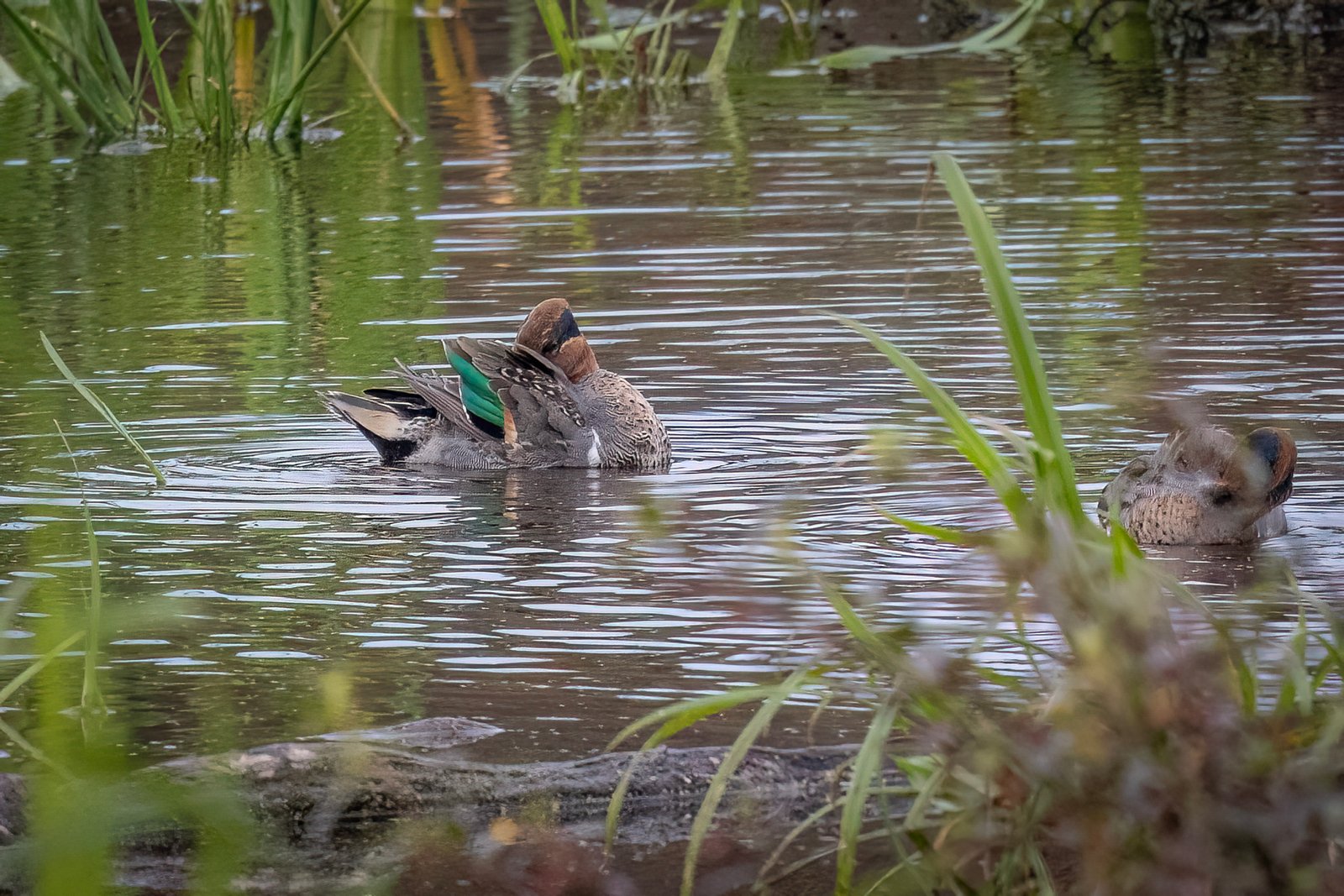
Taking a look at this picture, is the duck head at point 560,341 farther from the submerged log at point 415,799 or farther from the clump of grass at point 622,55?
the clump of grass at point 622,55

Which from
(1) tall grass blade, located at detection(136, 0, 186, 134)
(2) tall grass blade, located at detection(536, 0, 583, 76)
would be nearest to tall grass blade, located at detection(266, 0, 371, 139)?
(1) tall grass blade, located at detection(136, 0, 186, 134)

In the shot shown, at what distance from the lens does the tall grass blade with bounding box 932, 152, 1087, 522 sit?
10.4 ft

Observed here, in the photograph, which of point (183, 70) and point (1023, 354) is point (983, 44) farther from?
point (183, 70)

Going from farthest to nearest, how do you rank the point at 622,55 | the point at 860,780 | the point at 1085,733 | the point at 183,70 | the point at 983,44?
1. the point at 622,55
2. the point at 183,70
3. the point at 983,44
4. the point at 860,780
5. the point at 1085,733

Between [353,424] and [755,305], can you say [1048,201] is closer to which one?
[755,305]

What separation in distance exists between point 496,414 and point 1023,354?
16.5ft

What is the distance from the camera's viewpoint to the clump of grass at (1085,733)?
2746 mm

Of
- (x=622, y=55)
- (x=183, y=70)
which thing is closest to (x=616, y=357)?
Answer: (x=183, y=70)

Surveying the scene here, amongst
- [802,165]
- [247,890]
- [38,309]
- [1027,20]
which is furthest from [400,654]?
[802,165]

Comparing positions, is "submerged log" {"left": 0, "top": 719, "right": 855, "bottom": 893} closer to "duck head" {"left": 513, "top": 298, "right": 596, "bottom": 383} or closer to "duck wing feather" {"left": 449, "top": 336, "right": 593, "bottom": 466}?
"duck wing feather" {"left": 449, "top": 336, "right": 593, "bottom": 466}

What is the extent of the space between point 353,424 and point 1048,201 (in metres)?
5.99

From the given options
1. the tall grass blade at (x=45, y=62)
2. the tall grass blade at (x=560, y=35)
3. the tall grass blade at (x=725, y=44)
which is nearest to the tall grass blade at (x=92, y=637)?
the tall grass blade at (x=45, y=62)

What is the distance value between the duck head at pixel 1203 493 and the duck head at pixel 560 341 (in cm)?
243

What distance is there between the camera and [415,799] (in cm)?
400
